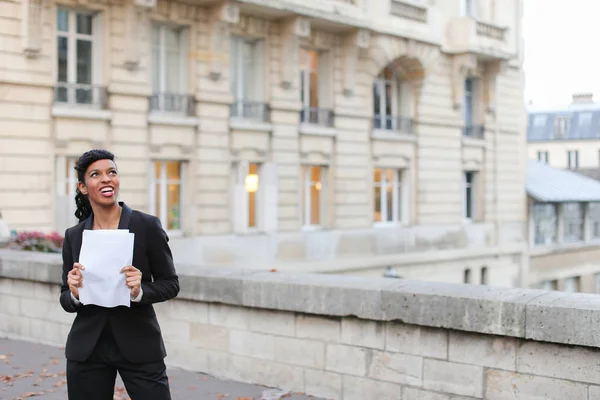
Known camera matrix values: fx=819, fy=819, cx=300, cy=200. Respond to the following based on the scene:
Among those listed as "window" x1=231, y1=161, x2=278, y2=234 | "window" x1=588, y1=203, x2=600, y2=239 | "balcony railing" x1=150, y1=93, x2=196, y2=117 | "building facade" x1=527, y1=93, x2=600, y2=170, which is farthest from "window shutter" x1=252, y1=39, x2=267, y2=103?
"building facade" x1=527, y1=93, x2=600, y2=170

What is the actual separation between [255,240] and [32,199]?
6.53 meters

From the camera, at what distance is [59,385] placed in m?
7.84

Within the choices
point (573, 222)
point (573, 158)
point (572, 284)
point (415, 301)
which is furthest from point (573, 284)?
point (573, 158)

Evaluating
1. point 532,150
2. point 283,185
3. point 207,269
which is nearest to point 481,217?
point 283,185

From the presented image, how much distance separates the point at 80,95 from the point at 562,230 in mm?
25514

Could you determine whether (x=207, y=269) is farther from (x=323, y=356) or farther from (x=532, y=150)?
(x=532, y=150)

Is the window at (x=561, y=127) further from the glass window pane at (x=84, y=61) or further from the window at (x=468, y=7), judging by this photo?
the glass window pane at (x=84, y=61)

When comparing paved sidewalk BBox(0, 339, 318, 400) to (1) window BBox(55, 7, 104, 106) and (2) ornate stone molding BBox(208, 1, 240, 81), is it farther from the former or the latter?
(2) ornate stone molding BBox(208, 1, 240, 81)

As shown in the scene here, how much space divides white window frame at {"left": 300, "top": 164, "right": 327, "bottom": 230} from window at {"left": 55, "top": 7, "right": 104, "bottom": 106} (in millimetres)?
7258

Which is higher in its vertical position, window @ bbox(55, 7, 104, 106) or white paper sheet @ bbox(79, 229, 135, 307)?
window @ bbox(55, 7, 104, 106)

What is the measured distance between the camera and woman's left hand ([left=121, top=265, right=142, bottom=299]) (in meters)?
4.29

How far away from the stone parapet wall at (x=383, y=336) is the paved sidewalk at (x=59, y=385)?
0.18 m

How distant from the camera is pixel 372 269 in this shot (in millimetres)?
26734

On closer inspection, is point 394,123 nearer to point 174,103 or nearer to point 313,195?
point 313,195
